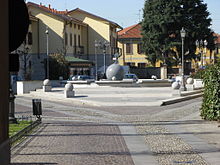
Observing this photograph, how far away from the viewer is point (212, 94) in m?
16.5

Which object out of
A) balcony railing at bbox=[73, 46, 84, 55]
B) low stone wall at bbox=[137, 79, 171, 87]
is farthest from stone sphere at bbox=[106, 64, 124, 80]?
balcony railing at bbox=[73, 46, 84, 55]

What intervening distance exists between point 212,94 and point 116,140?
16.5ft

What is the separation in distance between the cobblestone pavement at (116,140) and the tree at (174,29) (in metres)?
44.1

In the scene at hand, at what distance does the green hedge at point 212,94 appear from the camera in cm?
1633

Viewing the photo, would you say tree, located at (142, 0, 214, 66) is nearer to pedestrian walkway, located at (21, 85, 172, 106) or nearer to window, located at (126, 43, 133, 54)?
window, located at (126, 43, 133, 54)

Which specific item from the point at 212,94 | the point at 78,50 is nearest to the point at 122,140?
the point at 212,94

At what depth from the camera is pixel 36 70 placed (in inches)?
2530

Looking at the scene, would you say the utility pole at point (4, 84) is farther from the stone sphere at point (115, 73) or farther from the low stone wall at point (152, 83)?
the stone sphere at point (115, 73)

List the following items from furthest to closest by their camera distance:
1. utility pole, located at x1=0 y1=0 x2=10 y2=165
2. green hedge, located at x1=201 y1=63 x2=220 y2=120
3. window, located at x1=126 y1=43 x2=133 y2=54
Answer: window, located at x1=126 y1=43 x2=133 y2=54 < green hedge, located at x1=201 y1=63 x2=220 y2=120 < utility pole, located at x1=0 y1=0 x2=10 y2=165

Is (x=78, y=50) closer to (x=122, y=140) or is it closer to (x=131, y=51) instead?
(x=131, y=51)

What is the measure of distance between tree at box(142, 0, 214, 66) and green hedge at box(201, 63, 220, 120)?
45833mm

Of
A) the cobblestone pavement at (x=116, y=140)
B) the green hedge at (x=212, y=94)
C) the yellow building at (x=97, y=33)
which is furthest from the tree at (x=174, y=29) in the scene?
the green hedge at (x=212, y=94)

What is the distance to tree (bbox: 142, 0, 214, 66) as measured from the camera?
63.9m

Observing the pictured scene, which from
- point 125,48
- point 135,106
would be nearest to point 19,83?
point 135,106
